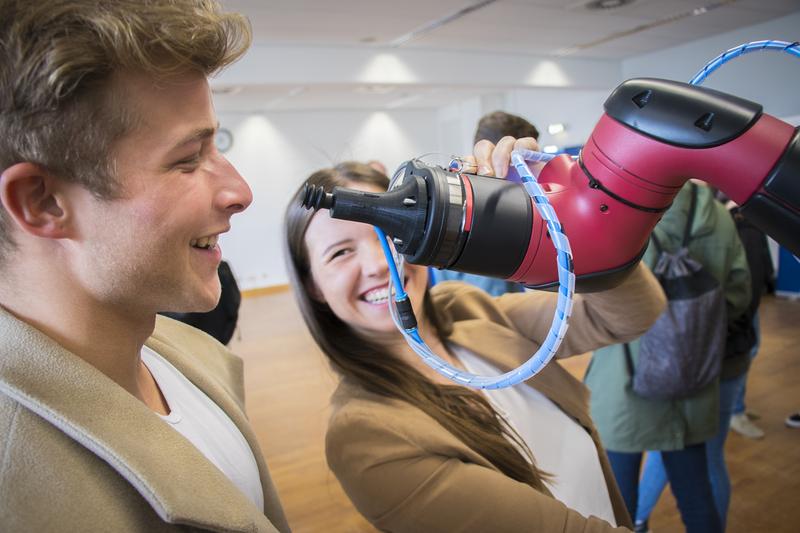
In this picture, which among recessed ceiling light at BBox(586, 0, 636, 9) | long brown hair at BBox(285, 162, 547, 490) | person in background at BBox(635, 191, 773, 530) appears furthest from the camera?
recessed ceiling light at BBox(586, 0, 636, 9)

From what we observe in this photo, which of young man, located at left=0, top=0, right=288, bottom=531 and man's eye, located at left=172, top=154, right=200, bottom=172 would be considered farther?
man's eye, located at left=172, top=154, right=200, bottom=172

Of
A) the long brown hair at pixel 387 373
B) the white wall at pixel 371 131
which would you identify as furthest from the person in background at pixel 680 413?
the white wall at pixel 371 131

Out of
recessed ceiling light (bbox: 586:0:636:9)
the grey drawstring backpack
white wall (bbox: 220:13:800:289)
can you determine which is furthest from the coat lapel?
white wall (bbox: 220:13:800:289)

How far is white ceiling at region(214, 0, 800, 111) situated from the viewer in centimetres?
461

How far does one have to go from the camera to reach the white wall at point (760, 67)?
574 cm

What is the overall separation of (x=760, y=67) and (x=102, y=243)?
6.99 metres

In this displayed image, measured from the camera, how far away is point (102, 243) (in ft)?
2.14

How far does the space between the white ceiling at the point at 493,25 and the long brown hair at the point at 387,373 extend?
359 centimetres

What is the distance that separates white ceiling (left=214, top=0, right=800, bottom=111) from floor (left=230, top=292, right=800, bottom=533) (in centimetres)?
280

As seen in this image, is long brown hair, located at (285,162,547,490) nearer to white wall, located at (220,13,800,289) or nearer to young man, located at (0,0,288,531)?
young man, located at (0,0,288,531)

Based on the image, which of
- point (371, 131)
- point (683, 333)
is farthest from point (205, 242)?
point (371, 131)

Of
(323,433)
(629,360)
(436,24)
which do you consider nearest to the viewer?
(629,360)

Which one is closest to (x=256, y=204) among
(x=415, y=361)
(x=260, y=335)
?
(x=260, y=335)

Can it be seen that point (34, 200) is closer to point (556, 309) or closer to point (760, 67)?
point (556, 309)
